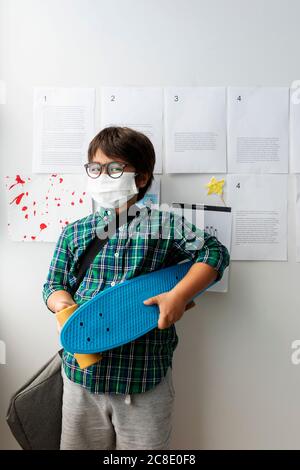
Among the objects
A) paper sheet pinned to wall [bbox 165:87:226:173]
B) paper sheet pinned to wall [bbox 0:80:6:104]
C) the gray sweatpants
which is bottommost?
the gray sweatpants

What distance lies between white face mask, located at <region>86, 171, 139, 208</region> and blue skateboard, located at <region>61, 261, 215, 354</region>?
21cm

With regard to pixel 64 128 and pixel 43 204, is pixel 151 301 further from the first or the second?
pixel 64 128

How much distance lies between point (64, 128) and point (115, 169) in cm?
38

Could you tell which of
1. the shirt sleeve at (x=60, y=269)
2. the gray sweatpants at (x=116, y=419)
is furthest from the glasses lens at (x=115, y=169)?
the gray sweatpants at (x=116, y=419)

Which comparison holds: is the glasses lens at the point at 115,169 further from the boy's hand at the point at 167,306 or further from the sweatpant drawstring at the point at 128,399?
the sweatpant drawstring at the point at 128,399

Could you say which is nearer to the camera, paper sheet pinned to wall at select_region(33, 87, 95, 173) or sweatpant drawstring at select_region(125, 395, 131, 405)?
sweatpant drawstring at select_region(125, 395, 131, 405)

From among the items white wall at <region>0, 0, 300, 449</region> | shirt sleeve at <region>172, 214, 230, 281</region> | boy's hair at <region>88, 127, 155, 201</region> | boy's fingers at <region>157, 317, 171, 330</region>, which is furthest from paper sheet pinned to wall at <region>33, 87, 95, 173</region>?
boy's fingers at <region>157, 317, 171, 330</region>

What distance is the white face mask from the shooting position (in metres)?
0.78

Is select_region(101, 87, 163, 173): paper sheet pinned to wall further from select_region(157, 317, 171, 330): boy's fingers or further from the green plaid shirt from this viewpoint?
Answer: select_region(157, 317, 171, 330): boy's fingers

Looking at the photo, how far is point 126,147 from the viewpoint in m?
0.78

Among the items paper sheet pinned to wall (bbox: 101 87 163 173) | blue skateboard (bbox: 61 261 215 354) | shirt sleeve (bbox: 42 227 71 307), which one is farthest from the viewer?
paper sheet pinned to wall (bbox: 101 87 163 173)

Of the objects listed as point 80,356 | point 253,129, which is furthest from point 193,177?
point 80,356

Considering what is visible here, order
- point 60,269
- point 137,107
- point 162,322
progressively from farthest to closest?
1. point 137,107
2. point 60,269
3. point 162,322

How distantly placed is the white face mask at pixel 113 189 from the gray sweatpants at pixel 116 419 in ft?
1.51
